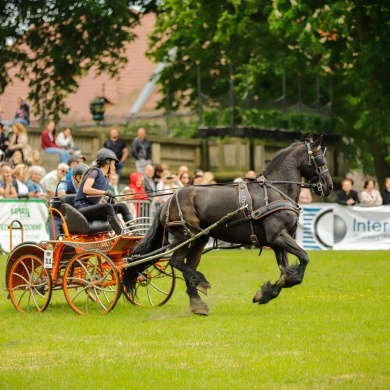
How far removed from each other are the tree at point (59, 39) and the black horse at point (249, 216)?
20850 mm

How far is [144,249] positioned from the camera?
53.2 ft

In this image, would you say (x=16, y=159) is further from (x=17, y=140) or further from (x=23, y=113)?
(x=23, y=113)

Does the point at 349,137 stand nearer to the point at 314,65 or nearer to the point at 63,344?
the point at 314,65

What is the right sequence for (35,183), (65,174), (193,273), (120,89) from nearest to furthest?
(193,273) < (65,174) < (35,183) < (120,89)

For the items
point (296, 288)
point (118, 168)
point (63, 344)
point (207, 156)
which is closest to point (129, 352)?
point (63, 344)

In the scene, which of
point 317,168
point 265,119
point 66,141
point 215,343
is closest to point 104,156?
point 317,168

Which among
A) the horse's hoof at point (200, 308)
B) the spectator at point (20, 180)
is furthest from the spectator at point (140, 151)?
the horse's hoof at point (200, 308)

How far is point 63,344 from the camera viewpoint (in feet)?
43.4

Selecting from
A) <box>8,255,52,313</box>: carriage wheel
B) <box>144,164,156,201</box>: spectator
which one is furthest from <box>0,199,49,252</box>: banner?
<box>8,255,52,313</box>: carriage wheel

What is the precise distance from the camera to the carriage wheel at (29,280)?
16344 mm

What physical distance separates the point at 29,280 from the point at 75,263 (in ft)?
2.49

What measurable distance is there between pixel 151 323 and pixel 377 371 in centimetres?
428

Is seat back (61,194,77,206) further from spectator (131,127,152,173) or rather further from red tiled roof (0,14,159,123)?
red tiled roof (0,14,159,123)

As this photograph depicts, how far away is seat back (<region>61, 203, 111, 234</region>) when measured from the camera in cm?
1614
